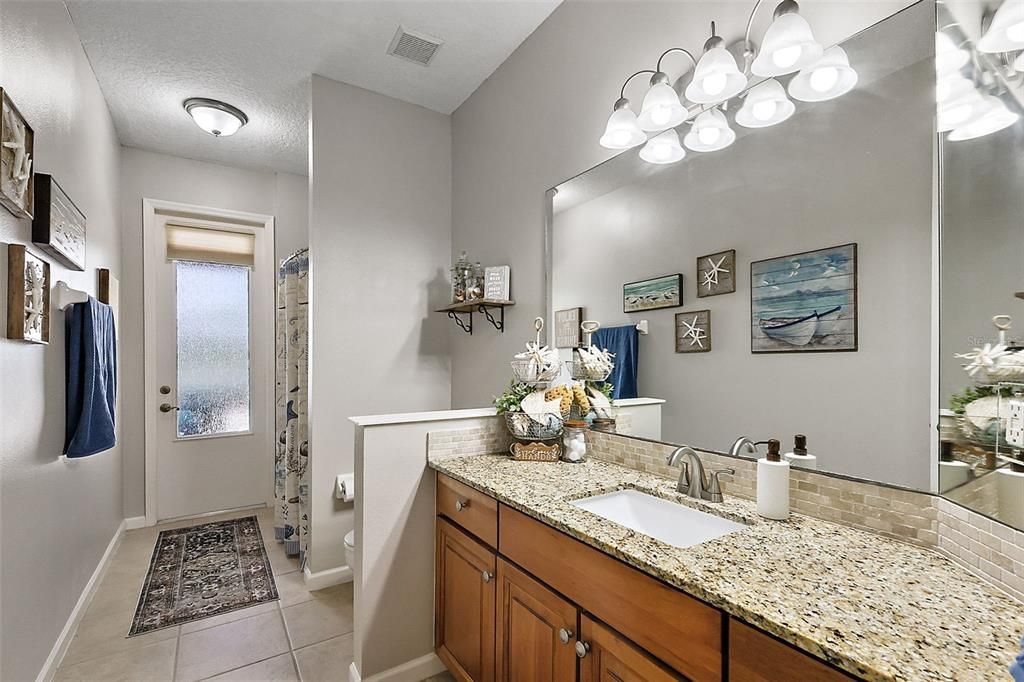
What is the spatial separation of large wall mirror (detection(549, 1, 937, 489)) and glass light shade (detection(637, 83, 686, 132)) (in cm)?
6

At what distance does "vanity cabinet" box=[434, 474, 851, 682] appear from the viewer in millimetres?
826

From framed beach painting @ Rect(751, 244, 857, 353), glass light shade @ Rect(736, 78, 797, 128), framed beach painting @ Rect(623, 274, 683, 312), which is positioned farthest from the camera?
framed beach painting @ Rect(623, 274, 683, 312)

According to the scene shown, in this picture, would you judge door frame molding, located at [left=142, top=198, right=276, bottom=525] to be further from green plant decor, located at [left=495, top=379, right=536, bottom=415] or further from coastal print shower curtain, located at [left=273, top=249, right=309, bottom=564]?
green plant decor, located at [left=495, top=379, right=536, bottom=415]

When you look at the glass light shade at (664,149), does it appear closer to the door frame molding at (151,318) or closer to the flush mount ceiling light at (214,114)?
the flush mount ceiling light at (214,114)

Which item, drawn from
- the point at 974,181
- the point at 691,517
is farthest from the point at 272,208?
the point at 974,181

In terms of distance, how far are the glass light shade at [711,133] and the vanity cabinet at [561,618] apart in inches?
48.6

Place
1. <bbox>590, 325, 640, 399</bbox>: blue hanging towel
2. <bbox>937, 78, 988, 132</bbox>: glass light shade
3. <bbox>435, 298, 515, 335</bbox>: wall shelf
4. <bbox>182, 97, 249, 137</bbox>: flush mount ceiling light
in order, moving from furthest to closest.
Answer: <bbox>182, 97, 249, 137</bbox>: flush mount ceiling light
<bbox>435, 298, 515, 335</bbox>: wall shelf
<bbox>590, 325, 640, 399</bbox>: blue hanging towel
<bbox>937, 78, 988, 132</bbox>: glass light shade

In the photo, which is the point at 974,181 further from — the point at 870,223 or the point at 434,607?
the point at 434,607

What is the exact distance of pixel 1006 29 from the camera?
0.86m

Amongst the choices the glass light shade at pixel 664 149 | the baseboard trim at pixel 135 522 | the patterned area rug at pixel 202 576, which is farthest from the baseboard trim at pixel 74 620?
the glass light shade at pixel 664 149

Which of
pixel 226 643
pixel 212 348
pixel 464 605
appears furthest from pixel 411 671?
pixel 212 348

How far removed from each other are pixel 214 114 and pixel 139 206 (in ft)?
4.07

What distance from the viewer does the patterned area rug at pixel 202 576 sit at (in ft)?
7.87

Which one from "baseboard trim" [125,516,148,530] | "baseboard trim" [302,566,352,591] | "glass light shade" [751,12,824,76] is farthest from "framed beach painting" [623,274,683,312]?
"baseboard trim" [125,516,148,530]
